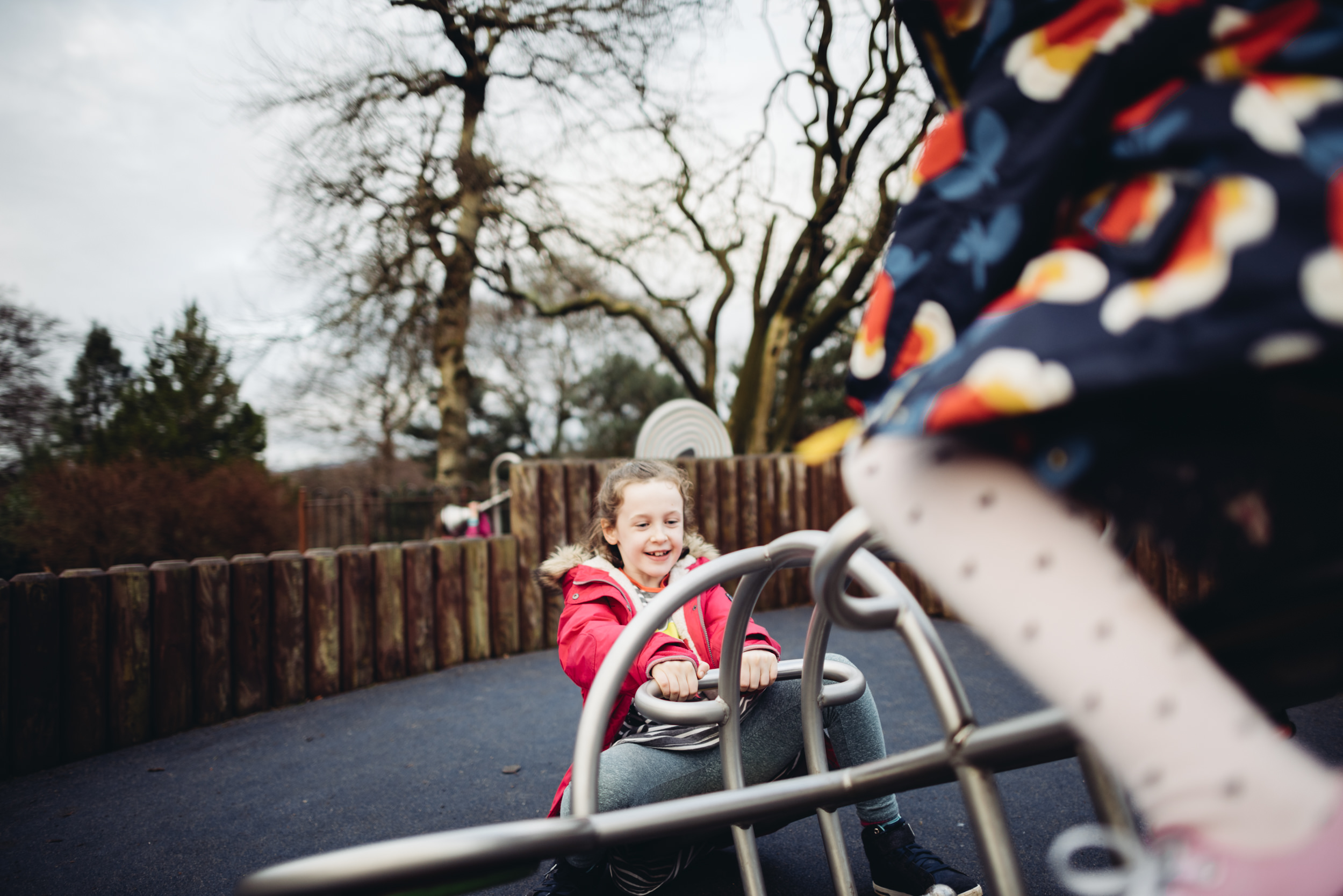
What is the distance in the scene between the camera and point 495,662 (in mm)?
4004

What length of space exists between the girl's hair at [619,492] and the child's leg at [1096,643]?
118 centimetres

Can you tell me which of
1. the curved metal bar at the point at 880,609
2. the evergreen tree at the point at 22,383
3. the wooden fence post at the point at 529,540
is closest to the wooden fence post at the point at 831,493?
the wooden fence post at the point at 529,540

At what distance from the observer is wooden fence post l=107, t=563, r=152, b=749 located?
8.87 feet

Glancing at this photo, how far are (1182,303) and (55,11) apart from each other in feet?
27.1

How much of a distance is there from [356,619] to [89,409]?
8178 mm

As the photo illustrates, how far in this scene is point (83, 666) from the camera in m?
2.62

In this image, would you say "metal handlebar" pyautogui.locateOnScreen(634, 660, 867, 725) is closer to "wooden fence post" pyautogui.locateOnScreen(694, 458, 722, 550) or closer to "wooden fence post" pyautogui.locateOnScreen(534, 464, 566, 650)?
"wooden fence post" pyautogui.locateOnScreen(534, 464, 566, 650)

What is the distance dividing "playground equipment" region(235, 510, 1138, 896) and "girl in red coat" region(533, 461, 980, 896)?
0.24 metres

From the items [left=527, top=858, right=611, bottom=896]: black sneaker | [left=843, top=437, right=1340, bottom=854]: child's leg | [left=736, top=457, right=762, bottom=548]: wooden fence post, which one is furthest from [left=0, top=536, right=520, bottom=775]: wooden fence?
[left=843, top=437, right=1340, bottom=854]: child's leg

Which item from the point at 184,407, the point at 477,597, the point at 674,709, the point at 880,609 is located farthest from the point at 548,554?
the point at 184,407

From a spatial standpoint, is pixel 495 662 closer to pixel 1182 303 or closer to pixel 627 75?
pixel 1182 303

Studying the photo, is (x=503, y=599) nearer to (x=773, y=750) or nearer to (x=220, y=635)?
(x=220, y=635)

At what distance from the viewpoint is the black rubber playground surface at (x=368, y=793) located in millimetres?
1741

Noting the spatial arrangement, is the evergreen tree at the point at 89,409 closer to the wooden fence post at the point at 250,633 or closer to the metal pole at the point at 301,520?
the metal pole at the point at 301,520
